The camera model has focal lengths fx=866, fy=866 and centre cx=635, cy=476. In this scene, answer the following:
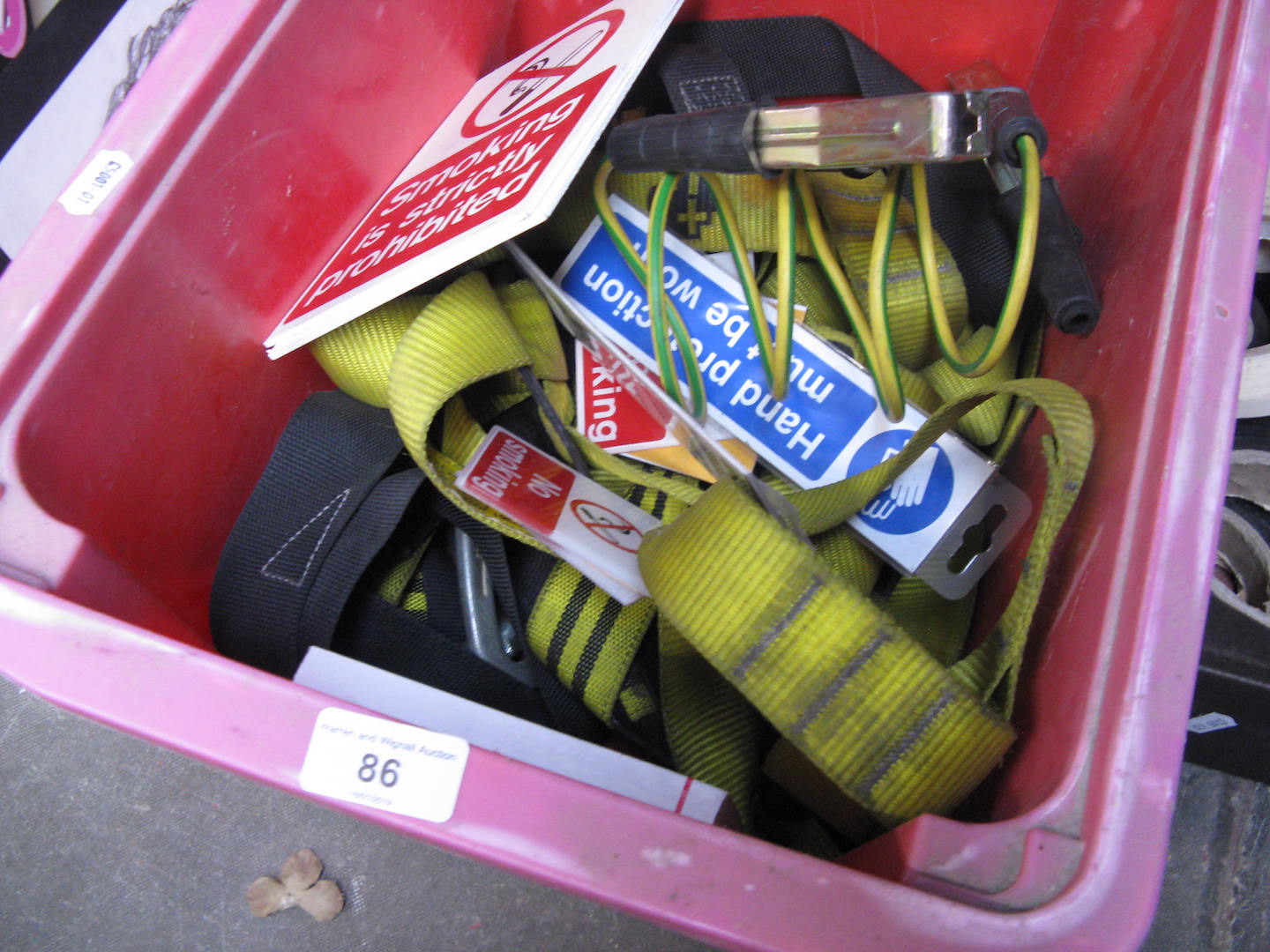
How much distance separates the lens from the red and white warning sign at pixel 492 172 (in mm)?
448

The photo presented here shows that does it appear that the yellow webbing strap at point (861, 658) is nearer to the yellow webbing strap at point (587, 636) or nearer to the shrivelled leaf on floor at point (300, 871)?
the yellow webbing strap at point (587, 636)

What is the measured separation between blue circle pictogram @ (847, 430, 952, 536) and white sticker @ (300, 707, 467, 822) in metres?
0.30

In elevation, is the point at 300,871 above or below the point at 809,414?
below

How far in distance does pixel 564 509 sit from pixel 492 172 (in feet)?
0.67

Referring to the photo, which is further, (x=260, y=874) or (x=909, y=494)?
(x=260, y=874)

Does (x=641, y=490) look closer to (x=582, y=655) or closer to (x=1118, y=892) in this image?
(x=582, y=655)

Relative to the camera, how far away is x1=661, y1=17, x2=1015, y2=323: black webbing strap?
61cm

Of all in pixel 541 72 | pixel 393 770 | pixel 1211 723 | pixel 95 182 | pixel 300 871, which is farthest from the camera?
pixel 300 871

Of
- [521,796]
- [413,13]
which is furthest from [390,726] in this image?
[413,13]

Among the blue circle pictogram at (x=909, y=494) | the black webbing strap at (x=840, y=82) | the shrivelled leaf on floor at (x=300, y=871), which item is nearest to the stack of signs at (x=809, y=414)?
the blue circle pictogram at (x=909, y=494)

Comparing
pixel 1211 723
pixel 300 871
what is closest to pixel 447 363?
pixel 300 871

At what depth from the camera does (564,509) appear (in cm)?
54

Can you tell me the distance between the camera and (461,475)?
536 mm

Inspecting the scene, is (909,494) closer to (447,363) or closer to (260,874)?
(447,363)
